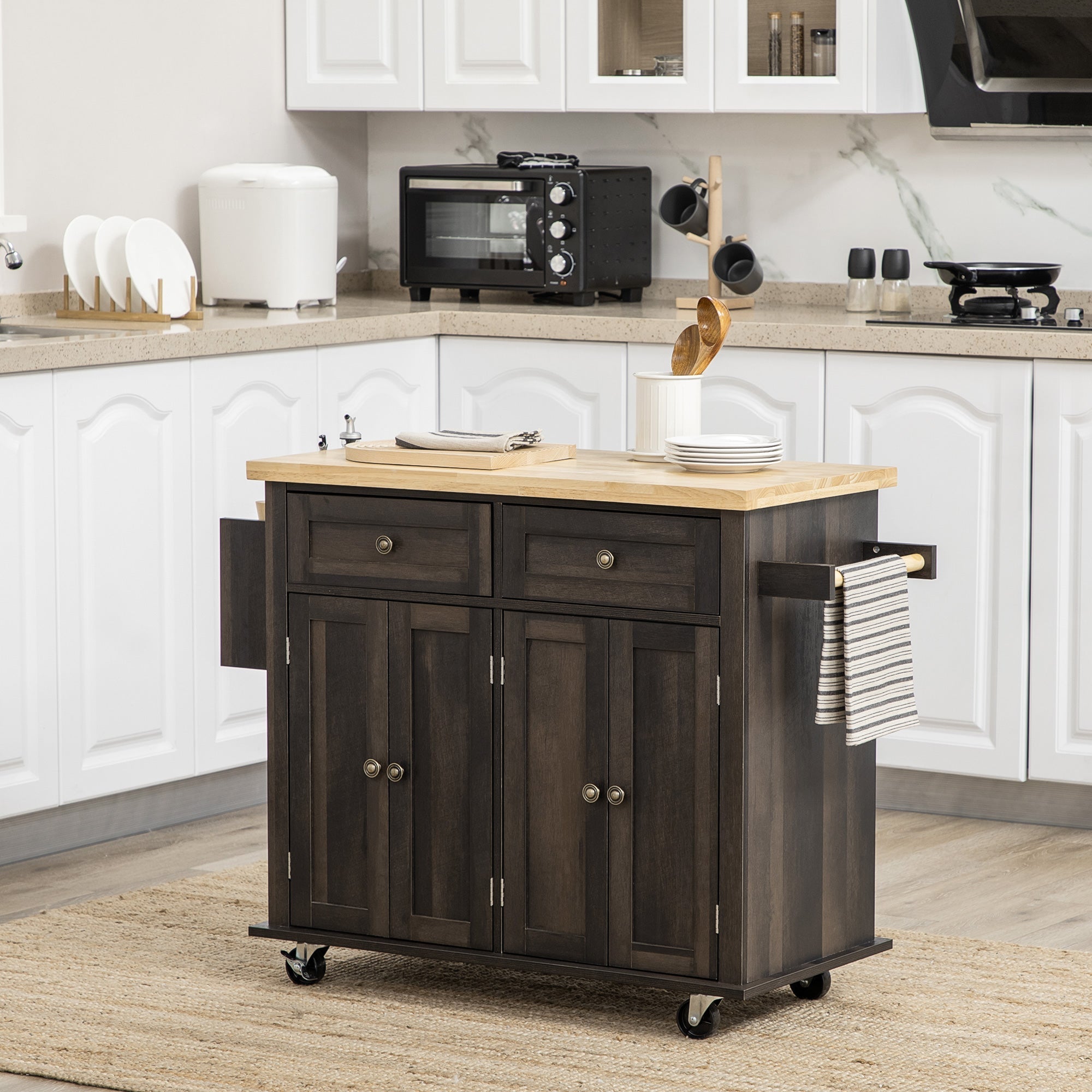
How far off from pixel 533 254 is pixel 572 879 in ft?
7.01

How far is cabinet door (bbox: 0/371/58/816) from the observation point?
359 cm

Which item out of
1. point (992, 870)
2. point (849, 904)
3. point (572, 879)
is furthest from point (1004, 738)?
point (572, 879)

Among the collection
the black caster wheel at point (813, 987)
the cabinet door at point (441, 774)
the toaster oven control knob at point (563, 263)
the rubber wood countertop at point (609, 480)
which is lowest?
the black caster wheel at point (813, 987)

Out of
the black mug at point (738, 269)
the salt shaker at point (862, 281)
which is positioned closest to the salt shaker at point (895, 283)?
the salt shaker at point (862, 281)

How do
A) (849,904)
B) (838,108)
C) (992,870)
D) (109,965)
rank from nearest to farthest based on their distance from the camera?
(849,904), (109,965), (992,870), (838,108)

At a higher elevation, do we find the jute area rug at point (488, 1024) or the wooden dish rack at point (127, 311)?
the wooden dish rack at point (127, 311)

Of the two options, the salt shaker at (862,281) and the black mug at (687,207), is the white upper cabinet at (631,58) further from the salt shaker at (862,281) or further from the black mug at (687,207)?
the salt shaker at (862,281)

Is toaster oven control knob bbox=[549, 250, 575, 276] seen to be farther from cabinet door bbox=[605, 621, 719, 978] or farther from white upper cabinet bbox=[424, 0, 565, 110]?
cabinet door bbox=[605, 621, 719, 978]

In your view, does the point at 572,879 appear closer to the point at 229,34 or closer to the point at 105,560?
the point at 105,560

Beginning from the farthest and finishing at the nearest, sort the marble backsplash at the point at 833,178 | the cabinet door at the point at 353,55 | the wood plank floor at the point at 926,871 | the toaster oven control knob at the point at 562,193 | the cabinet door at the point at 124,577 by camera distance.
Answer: the cabinet door at the point at 353,55 < the toaster oven control knob at the point at 562,193 < the marble backsplash at the point at 833,178 < the cabinet door at the point at 124,577 < the wood plank floor at the point at 926,871

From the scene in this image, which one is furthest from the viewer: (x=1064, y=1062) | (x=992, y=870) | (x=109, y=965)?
(x=992, y=870)

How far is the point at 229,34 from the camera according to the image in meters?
4.82

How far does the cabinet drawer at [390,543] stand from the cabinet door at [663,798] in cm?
23

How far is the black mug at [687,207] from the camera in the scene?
468 cm
